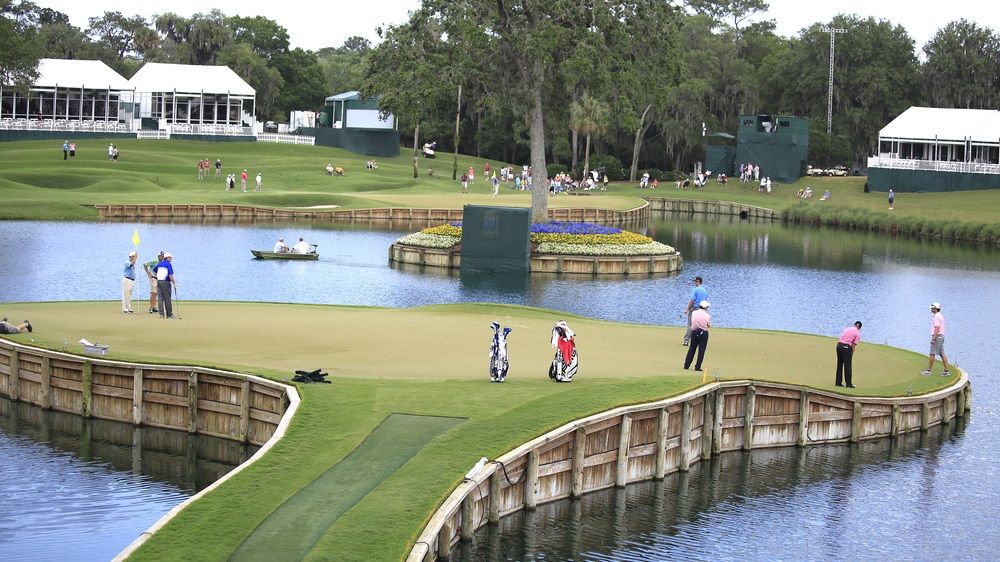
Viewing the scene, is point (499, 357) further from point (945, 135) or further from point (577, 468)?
point (945, 135)

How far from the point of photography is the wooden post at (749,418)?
30.5m

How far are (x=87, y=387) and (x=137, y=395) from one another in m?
1.36

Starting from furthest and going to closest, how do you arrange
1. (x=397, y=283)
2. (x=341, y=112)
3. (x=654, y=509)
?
(x=341, y=112) → (x=397, y=283) → (x=654, y=509)

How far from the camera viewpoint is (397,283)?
5822 centimetres

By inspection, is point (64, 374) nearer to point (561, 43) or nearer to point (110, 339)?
point (110, 339)

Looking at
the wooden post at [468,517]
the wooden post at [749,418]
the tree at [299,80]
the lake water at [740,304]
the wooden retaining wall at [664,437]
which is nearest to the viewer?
the wooden post at [468,517]

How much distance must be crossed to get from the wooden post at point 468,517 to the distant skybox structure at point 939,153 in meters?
100

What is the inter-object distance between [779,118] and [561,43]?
2475 inches

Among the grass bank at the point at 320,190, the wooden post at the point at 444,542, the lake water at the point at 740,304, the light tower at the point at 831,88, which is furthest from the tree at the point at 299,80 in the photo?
the wooden post at the point at 444,542

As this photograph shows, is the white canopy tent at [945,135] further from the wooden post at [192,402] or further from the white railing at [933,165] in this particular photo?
the wooden post at [192,402]

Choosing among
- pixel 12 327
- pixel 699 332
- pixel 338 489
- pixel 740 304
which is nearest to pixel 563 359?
pixel 699 332

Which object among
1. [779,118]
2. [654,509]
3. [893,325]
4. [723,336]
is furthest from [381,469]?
[779,118]

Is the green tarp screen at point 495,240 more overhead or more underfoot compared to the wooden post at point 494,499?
more overhead

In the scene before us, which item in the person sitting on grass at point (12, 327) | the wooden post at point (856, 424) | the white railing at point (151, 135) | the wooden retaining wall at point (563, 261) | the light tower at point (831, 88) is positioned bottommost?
the wooden post at point (856, 424)
